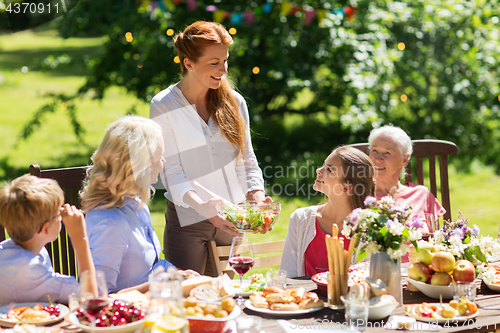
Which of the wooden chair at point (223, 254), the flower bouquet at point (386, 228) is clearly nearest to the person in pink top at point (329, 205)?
the wooden chair at point (223, 254)

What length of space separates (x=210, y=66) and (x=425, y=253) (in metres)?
1.53

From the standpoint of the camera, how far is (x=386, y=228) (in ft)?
7.04

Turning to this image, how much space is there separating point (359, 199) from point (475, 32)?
493 centimetres

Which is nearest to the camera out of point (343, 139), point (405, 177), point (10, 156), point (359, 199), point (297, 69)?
point (359, 199)

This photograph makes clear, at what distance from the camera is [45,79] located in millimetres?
14766

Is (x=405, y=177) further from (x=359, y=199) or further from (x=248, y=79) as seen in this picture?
(x=248, y=79)

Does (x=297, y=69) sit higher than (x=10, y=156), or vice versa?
(x=297, y=69)

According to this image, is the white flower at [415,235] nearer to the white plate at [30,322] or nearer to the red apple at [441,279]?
the red apple at [441,279]

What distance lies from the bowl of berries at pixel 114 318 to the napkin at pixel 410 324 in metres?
0.94

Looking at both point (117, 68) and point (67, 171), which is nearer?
point (67, 171)

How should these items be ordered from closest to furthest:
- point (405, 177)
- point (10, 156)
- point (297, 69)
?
1. point (405, 177)
2. point (297, 69)
3. point (10, 156)

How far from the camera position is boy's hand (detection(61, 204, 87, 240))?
6.76 ft

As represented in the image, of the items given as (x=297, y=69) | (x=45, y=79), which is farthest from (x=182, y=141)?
(x=45, y=79)

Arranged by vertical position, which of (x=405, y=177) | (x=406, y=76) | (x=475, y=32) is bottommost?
(x=405, y=177)
